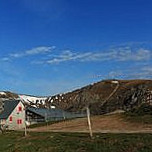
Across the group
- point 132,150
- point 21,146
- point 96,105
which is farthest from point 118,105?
point 132,150

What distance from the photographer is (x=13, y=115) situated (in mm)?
108188

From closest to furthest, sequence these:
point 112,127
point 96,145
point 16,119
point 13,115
A: point 96,145 → point 112,127 → point 13,115 → point 16,119

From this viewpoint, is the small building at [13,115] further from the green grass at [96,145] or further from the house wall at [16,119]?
the green grass at [96,145]

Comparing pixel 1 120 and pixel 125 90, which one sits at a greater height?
pixel 125 90

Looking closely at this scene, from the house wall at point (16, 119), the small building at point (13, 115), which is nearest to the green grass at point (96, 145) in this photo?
the small building at point (13, 115)

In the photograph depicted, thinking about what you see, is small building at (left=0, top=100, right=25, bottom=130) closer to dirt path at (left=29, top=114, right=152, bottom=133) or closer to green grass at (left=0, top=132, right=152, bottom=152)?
dirt path at (left=29, top=114, right=152, bottom=133)

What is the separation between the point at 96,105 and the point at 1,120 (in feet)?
279

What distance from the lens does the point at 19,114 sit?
11012 centimetres

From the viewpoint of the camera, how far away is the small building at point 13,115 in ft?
348

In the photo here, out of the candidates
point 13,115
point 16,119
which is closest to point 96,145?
point 13,115

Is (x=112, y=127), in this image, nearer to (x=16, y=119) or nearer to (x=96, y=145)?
(x=96, y=145)

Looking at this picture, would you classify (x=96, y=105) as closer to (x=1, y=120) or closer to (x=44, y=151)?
(x=1, y=120)

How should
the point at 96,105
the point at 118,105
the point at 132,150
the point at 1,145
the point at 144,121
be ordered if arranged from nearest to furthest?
1. the point at 132,150
2. the point at 1,145
3. the point at 144,121
4. the point at 118,105
5. the point at 96,105

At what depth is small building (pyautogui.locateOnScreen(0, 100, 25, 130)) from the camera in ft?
348
